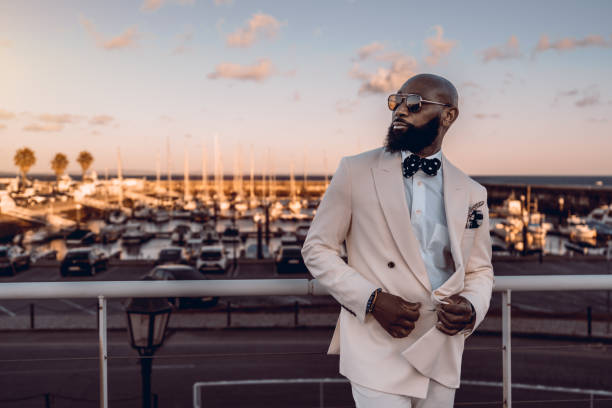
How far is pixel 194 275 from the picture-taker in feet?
51.2

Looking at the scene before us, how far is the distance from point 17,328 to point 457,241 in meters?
14.9

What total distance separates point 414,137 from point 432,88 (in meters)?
0.19

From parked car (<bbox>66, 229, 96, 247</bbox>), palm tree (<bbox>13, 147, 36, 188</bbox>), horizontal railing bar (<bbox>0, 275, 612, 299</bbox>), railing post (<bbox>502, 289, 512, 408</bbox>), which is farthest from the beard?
palm tree (<bbox>13, 147, 36, 188</bbox>)

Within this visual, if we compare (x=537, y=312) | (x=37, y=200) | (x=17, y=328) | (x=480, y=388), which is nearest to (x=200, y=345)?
(x=17, y=328)

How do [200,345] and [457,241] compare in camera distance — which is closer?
Result: [457,241]

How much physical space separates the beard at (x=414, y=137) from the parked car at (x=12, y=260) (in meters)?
25.9

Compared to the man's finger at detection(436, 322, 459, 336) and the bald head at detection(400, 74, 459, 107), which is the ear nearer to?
the bald head at detection(400, 74, 459, 107)

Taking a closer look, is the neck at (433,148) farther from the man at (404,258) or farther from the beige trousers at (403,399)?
the beige trousers at (403,399)

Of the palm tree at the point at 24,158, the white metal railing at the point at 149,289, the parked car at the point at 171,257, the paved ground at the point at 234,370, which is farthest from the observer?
the palm tree at the point at 24,158

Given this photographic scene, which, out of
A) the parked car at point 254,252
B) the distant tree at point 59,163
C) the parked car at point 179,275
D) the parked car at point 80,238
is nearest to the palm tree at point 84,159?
the distant tree at point 59,163

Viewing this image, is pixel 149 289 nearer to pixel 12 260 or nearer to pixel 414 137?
pixel 414 137

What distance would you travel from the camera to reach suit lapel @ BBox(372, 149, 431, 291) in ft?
5.65

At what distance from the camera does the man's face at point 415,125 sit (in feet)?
5.90

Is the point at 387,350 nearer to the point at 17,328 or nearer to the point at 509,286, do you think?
the point at 509,286
